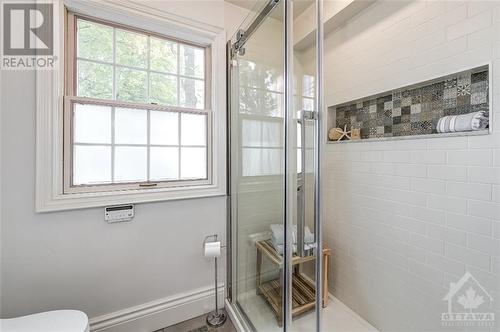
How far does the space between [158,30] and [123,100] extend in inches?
22.3

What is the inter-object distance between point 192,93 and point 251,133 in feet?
2.07

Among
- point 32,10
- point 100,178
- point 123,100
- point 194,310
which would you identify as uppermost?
point 32,10

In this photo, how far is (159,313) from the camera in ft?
4.95

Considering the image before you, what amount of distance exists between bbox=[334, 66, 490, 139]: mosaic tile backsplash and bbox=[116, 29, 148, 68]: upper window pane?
1660 mm

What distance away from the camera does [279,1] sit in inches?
46.9

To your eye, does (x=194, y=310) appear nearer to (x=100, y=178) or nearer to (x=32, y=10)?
(x=100, y=178)

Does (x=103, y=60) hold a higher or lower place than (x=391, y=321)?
higher

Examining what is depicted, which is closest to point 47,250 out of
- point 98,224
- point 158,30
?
point 98,224

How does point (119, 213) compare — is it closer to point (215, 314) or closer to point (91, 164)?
point (91, 164)

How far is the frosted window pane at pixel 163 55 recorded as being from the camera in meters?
1.59

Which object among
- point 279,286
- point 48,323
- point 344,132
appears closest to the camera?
point 48,323

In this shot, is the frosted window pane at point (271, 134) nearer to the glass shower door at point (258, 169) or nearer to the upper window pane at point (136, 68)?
the glass shower door at point (258, 169)

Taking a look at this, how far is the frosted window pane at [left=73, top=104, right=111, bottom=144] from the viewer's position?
136cm

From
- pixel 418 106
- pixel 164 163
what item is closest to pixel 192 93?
pixel 164 163
